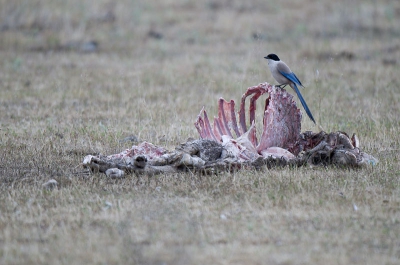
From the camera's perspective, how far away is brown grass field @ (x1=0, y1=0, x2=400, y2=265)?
5.23 m

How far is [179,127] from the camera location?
9.60 meters

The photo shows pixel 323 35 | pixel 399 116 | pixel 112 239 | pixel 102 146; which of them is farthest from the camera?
pixel 323 35

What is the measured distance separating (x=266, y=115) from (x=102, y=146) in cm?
231

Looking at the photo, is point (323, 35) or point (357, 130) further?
point (323, 35)

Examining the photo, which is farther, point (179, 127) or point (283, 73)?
point (179, 127)

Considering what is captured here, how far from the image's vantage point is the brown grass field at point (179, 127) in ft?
17.1

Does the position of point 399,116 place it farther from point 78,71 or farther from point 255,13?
point 255,13

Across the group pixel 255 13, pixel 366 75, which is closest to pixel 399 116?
pixel 366 75

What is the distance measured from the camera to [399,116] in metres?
10.4

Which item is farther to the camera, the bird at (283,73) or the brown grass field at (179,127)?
the bird at (283,73)

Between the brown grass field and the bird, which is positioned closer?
the brown grass field

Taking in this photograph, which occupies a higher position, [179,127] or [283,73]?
[283,73]

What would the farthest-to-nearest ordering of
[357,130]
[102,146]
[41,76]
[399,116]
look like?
[41,76] < [399,116] < [357,130] < [102,146]

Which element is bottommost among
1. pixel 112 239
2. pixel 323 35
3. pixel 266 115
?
pixel 112 239
